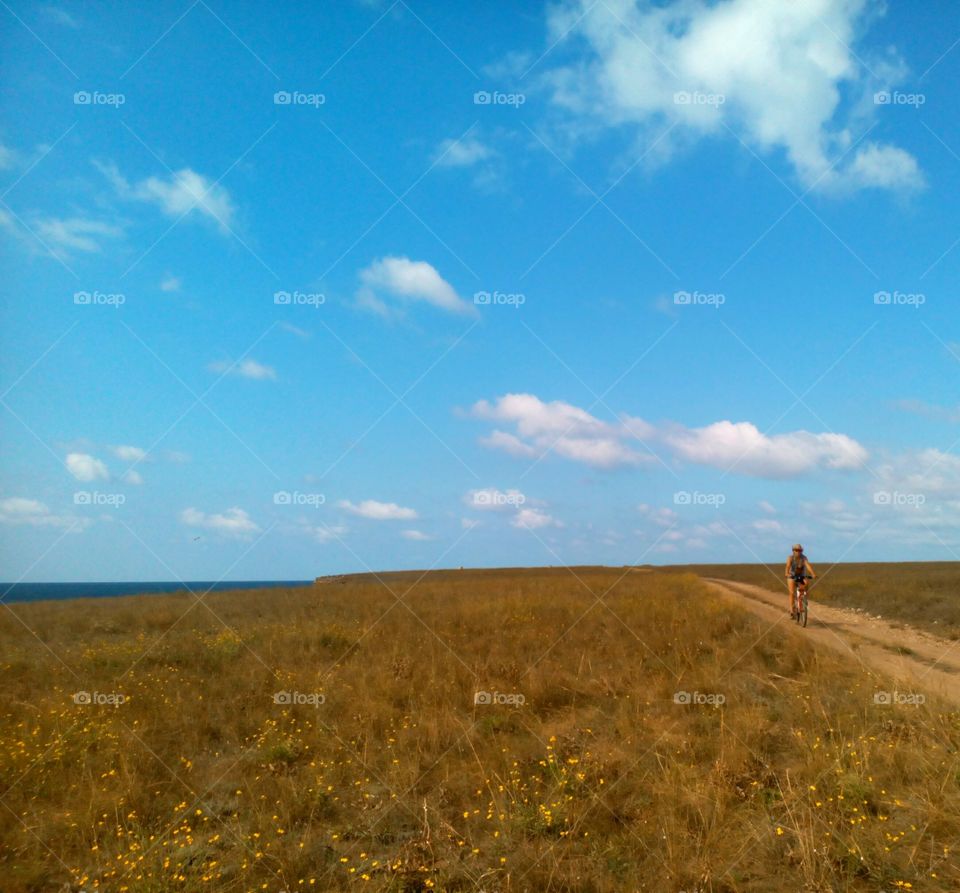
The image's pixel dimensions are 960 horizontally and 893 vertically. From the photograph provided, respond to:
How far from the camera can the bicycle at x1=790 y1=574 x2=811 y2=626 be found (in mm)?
16000

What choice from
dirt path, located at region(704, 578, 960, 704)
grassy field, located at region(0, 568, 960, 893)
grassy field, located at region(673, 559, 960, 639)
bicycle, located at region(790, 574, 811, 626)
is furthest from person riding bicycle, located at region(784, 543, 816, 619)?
grassy field, located at region(0, 568, 960, 893)

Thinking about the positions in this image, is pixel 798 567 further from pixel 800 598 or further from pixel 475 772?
pixel 475 772

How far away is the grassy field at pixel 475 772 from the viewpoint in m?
5.20

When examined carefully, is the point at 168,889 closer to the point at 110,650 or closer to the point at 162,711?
the point at 162,711

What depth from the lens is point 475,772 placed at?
7.02m

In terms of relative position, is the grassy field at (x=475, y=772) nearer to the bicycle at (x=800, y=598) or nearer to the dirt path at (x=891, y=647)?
the dirt path at (x=891, y=647)

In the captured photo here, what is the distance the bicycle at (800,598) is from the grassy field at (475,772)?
413 cm

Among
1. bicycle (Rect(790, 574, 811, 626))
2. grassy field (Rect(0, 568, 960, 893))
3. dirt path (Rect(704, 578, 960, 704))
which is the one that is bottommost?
grassy field (Rect(0, 568, 960, 893))

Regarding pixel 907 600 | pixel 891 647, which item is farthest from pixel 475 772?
pixel 907 600

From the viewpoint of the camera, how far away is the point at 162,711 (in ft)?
29.9

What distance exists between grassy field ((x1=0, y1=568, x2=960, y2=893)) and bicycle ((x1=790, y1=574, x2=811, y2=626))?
162 inches

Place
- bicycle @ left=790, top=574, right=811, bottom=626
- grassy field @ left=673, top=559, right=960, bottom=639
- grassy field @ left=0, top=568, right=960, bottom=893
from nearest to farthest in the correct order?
grassy field @ left=0, top=568, right=960, bottom=893
bicycle @ left=790, top=574, right=811, bottom=626
grassy field @ left=673, top=559, right=960, bottom=639

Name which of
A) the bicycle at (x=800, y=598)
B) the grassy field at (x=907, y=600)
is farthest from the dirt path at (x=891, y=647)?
the grassy field at (x=907, y=600)

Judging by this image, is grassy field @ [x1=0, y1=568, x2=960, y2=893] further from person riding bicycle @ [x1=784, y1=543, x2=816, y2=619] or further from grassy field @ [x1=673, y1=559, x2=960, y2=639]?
grassy field @ [x1=673, y1=559, x2=960, y2=639]
